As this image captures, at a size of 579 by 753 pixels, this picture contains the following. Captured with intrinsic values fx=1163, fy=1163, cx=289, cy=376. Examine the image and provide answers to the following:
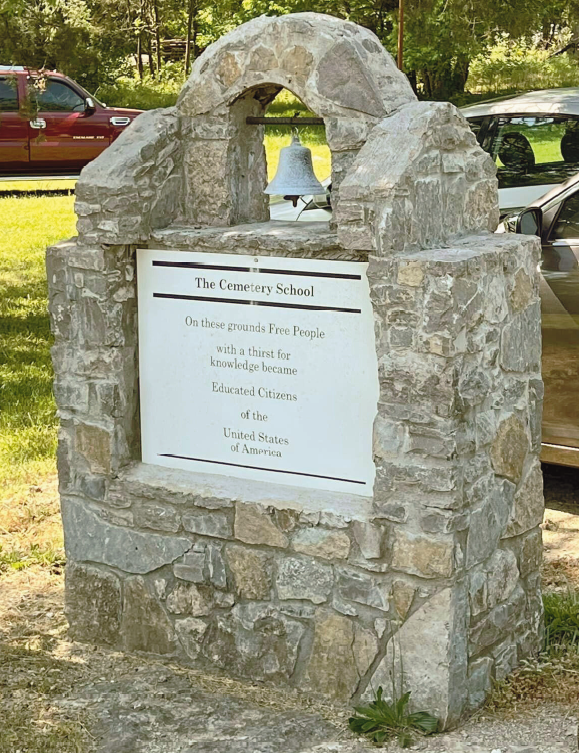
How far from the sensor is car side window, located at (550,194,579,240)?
17.4 ft

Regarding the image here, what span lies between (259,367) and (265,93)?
1.01 meters

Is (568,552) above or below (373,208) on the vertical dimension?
below

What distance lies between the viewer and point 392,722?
372cm

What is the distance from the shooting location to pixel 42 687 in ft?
13.4

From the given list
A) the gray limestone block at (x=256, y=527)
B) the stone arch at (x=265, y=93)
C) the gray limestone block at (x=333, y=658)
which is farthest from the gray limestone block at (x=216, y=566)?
the stone arch at (x=265, y=93)

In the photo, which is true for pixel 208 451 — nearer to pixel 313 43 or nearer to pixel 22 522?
pixel 313 43

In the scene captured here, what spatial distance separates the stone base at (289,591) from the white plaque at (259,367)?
0.11 meters

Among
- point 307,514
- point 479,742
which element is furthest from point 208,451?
point 479,742

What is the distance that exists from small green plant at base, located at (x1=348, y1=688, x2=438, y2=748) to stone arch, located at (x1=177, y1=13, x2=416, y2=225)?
67.8 inches

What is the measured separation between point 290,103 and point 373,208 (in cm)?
2078

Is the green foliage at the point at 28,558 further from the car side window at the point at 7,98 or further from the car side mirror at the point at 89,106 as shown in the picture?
A: the car side mirror at the point at 89,106

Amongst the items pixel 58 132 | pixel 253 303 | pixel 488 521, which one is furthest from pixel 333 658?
pixel 58 132

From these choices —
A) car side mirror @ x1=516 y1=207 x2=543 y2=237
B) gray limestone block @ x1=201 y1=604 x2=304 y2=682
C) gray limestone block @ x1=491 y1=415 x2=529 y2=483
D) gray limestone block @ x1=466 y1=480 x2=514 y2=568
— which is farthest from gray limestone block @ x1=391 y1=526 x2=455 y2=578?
car side mirror @ x1=516 y1=207 x2=543 y2=237

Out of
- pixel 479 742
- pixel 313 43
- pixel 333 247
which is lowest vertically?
pixel 479 742
